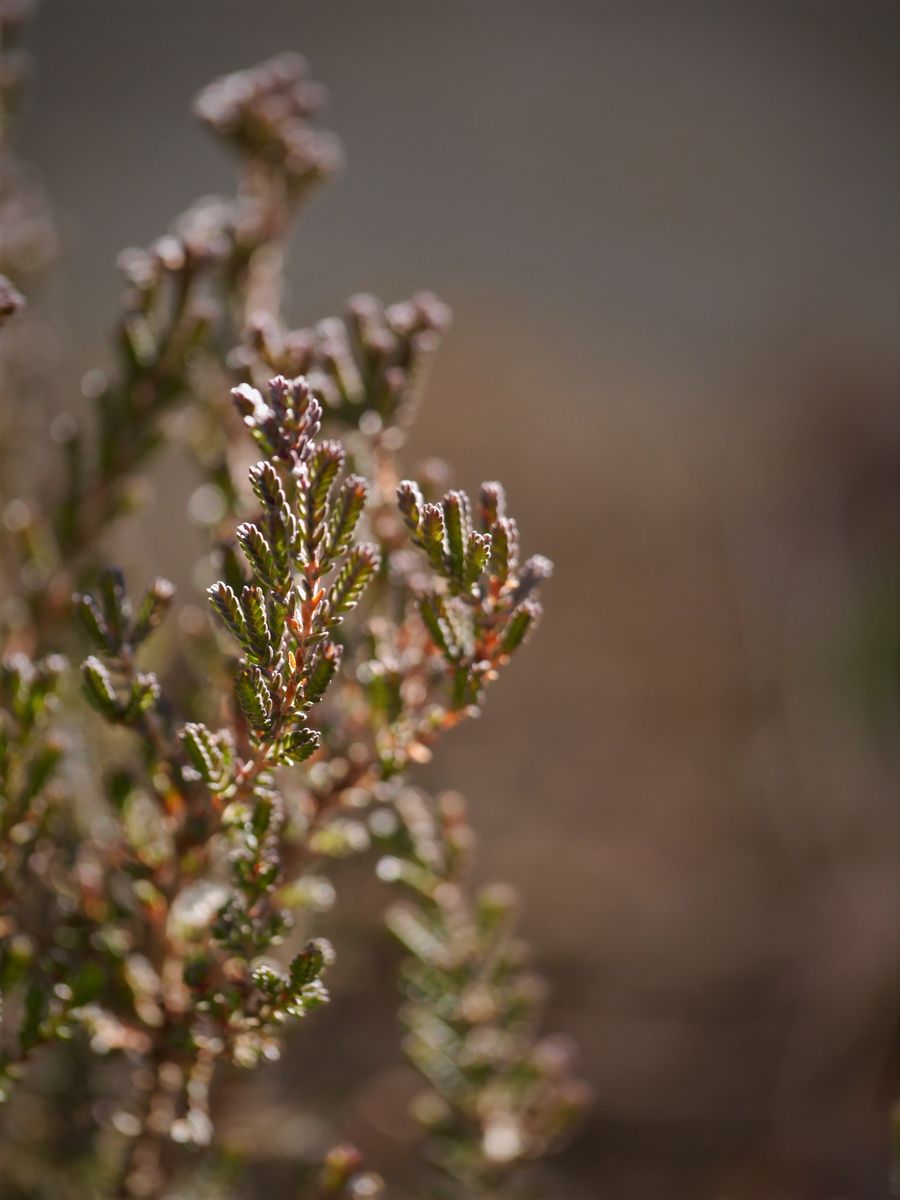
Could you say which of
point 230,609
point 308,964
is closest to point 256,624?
point 230,609

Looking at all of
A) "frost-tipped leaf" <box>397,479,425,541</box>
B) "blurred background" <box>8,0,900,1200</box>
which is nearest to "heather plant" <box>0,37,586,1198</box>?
"frost-tipped leaf" <box>397,479,425,541</box>

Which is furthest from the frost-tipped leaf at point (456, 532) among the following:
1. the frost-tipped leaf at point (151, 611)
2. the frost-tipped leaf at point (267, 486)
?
the frost-tipped leaf at point (151, 611)

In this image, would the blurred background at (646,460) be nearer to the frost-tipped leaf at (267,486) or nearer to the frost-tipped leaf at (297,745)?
the frost-tipped leaf at (297,745)

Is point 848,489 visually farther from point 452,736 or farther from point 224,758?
point 224,758

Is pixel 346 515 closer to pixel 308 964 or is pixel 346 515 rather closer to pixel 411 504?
pixel 411 504

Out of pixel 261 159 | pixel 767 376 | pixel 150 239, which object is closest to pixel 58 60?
pixel 150 239

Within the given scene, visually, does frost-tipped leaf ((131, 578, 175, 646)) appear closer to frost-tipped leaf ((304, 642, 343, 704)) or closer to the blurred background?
frost-tipped leaf ((304, 642, 343, 704))
